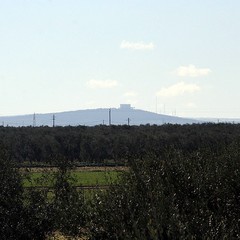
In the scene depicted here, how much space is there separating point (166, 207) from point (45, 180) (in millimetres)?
12472

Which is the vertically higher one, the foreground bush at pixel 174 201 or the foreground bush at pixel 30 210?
the foreground bush at pixel 174 201

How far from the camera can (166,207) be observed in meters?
14.5

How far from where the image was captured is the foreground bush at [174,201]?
536 inches

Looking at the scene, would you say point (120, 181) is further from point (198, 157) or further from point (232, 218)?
point (232, 218)

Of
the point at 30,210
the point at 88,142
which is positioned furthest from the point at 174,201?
the point at 88,142

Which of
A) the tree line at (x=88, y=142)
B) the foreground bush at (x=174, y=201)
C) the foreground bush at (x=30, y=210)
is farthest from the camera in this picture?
the tree line at (x=88, y=142)

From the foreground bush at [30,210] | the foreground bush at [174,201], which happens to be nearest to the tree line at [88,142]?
the foreground bush at [30,210]

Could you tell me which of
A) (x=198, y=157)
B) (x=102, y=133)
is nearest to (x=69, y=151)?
(x=102, y=133)

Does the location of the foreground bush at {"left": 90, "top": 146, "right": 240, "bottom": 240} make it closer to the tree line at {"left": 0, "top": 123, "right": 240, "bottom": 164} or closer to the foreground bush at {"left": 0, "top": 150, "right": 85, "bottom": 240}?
the foreground bush at {"left": 0, "top": 150, "right": 85, "bottom": 240}

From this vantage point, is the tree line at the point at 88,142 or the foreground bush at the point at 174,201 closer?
Answer: the foreground bush at the point at 174,201

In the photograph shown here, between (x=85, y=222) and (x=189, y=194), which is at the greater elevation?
(x=189, y=194)

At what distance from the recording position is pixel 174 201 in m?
15.7

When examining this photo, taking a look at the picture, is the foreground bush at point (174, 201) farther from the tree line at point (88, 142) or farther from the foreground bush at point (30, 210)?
the tree line at point (88, 142)

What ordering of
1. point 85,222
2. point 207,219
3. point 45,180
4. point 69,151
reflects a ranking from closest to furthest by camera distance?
point 207,219
point 85,222
point 45,180
point 69,151
